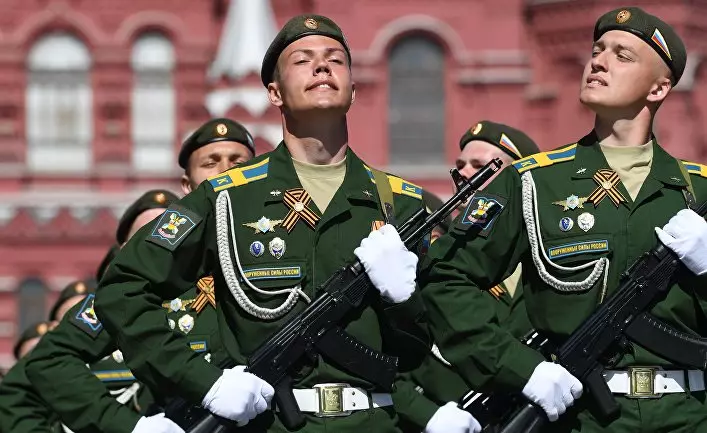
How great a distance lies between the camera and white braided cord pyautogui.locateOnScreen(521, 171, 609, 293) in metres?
7.22

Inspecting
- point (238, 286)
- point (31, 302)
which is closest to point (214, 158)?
point (238, 286)

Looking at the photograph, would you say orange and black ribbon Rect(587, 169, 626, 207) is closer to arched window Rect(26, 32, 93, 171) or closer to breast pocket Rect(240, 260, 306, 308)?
breast pocket Rect(240, 260, 306, 308)

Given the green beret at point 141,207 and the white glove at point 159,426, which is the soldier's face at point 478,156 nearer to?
the green beret at point 141,207

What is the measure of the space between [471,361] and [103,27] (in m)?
23.5

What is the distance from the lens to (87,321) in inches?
356

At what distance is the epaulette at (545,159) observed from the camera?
7.43 meters

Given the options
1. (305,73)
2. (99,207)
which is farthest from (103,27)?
(305,73)

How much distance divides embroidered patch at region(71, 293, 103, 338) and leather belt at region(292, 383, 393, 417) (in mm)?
2051

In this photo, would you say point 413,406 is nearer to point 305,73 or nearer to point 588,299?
point 588,299

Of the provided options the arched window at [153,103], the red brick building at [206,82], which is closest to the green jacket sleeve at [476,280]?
the red brick building at [206,82]

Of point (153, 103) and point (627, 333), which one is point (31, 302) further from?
point (627, 333)

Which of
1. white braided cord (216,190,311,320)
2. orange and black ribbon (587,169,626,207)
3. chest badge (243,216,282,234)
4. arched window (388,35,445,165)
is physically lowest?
white braided cord (216,190,311,320)

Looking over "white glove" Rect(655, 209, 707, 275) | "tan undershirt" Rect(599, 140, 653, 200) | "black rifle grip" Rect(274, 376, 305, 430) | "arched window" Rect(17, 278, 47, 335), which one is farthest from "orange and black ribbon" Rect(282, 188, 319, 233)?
"arched window" Rect(17, 278, 47, 335)

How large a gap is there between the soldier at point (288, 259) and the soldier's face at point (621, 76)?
0.74 metres
